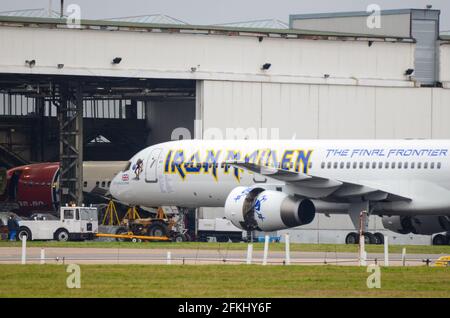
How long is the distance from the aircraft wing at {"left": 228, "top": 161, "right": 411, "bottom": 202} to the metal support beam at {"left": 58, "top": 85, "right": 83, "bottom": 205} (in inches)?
777

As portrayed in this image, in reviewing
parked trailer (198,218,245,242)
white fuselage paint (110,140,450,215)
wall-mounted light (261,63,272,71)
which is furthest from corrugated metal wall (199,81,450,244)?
white fuselage paint (110,140,450,215)

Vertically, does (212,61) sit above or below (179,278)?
above

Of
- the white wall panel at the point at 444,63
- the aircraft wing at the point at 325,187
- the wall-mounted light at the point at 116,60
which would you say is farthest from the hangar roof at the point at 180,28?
the aircraft wing at the point at 325,187

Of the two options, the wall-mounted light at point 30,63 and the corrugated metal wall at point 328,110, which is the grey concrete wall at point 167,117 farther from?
the wall-mounted light at point 30,63

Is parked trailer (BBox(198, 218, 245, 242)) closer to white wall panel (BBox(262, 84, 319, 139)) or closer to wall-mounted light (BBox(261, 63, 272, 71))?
white wall panel (BBox(262, 84, 319, 139))

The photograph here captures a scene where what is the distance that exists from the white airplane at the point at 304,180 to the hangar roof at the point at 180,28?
418 inches

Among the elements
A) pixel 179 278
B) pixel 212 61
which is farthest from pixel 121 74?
pixel 179 278

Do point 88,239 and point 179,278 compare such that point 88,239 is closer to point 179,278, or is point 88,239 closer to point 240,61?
point 240,61

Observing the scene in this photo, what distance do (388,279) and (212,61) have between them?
35603 mm

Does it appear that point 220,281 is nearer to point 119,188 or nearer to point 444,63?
point 119,188

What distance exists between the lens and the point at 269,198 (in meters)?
45.8

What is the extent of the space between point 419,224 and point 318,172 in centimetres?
476

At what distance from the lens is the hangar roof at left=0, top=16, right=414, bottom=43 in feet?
197

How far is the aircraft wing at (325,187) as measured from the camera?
150ft
